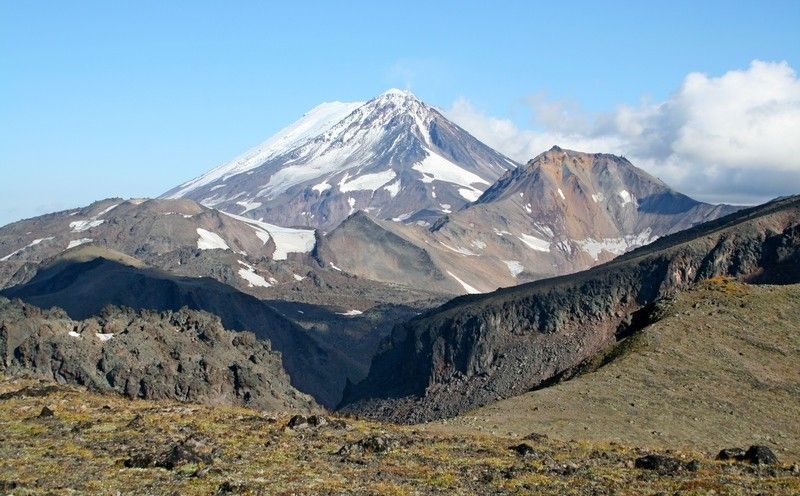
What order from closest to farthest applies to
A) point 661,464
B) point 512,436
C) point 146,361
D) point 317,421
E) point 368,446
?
point 661,464, point 368,446, point 317,421, point 512,436, point 146,361

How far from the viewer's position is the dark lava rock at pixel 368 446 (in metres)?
30.3

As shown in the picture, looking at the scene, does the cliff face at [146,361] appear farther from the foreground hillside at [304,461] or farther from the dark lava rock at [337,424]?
the foreground hillside at [304,461]

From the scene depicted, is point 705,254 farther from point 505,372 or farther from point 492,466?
point 492,466

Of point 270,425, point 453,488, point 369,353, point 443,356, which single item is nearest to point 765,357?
point 270,425

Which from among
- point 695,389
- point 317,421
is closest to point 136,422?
point 317,421

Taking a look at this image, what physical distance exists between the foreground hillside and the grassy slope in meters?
5.96

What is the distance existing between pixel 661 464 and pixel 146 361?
66.7 meters

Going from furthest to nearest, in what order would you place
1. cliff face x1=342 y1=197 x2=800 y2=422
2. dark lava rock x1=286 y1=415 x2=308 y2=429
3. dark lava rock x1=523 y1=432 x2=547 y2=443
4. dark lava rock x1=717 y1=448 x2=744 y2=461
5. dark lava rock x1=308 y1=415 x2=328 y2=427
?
cliff face x1=342 y1=197 x2=800 y2=422, dark lava rock x1=523 y1=432 x2=547 y2=443, dark lava rock x1=308 y1=415 x2=328 y2=427, dark lava rock x1=286 y1=415 x2=308 y2=429, dark lava rock x1=717 y1=448 x2=744 y2=461

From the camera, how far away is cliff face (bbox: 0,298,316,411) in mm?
85875

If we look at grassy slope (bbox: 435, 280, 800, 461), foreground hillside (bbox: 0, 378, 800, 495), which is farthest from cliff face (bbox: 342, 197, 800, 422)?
foreground hillside (bbox: 0, 378, 800, 495)

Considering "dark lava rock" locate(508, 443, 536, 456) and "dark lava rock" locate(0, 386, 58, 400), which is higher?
"dark lava rock" locate(0, 386, 58, 400)

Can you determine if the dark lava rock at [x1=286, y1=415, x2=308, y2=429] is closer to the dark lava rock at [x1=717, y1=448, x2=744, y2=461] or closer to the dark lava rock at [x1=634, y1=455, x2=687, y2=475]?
the dark lava rock at [x1=634, y1=455, x2=687, y2=475]

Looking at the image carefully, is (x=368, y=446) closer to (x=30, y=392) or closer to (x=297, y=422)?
(x=297, y=422)

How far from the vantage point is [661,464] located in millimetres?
28531
